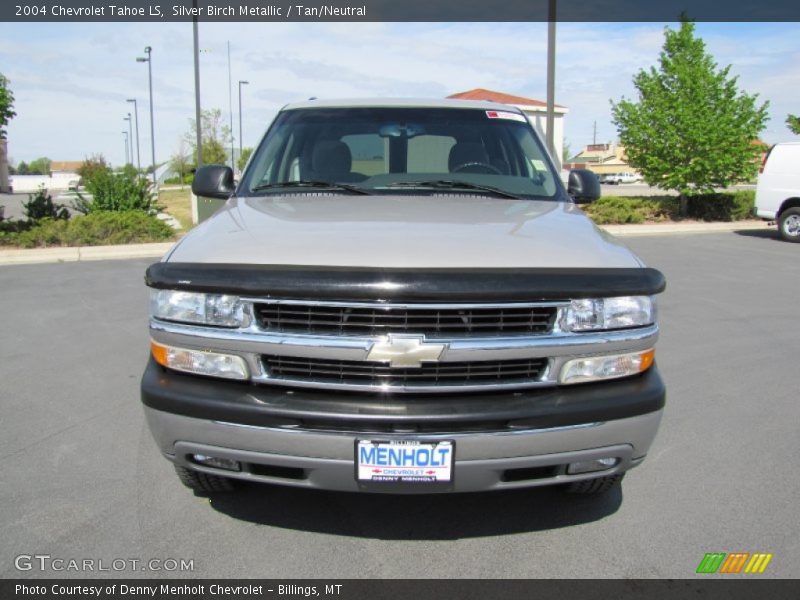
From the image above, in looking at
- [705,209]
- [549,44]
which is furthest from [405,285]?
[705,209]

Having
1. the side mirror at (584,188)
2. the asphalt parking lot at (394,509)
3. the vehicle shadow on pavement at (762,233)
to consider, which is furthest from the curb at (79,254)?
the vehicle shadow on pavement at (762,233)

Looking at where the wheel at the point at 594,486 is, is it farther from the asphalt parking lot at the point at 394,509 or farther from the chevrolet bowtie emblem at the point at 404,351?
the chevrolet bowtie emblem at the point at 404,351

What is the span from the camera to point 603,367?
8.61 ft

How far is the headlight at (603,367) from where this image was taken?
8.49 feet

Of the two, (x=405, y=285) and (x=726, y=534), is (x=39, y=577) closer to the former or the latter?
(x=405, y=285)

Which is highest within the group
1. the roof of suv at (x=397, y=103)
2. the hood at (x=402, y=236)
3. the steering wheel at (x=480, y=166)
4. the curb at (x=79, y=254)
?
the roof of suv at (x=397, y=103)

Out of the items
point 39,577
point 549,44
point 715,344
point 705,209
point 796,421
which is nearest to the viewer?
point 39,577

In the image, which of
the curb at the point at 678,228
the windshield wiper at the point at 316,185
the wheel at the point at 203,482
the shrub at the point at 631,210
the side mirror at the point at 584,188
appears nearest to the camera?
the wheel at the point at 203,482

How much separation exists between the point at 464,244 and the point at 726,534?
1750 millimetres

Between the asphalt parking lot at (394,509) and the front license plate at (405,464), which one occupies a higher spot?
the front license plate at (405,464)

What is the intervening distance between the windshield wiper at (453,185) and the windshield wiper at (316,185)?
188mm

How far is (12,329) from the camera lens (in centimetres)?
668

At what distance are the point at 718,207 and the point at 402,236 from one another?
19.8 m

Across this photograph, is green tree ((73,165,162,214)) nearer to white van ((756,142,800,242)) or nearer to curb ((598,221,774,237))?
curb ((598,221,774,237))
